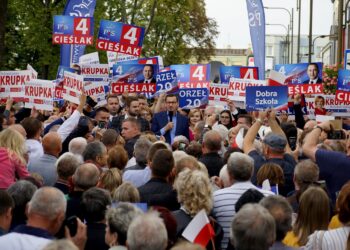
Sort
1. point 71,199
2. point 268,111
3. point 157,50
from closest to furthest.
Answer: point 71,199 → point 268,111 → point 157,50

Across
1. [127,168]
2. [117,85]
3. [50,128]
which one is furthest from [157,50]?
[127,168]

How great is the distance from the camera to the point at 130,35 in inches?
856

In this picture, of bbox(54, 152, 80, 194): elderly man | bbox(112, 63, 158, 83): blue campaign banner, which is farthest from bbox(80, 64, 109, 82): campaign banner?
bbox(54, 152, 80, 194): elderly man

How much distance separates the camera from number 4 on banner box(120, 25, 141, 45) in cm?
2167

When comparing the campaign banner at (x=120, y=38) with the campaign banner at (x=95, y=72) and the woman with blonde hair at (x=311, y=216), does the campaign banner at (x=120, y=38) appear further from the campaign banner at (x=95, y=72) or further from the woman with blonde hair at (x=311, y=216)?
the woman with blonde hair at (x=311, y=216)

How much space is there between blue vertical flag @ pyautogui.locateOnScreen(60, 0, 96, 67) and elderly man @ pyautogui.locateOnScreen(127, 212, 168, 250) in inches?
789

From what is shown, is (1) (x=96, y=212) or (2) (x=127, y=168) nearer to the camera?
(1) (x=96, y=212)

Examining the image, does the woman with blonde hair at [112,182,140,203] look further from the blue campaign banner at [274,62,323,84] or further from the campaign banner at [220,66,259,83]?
the blue campaign banner at [274,62,323,84]

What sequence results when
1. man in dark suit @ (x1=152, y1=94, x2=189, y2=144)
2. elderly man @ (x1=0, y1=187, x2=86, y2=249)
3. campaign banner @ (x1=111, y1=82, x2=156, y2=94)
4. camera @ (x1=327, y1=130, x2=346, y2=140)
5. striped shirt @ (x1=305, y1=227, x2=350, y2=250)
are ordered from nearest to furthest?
elderly man @ (x1=0, y1=187, x2=86, y2=249), striped shirt @ (x1=305, y1=227, x2=350, y2=250), camera @ (x1=327, y1=130, x2=346, y2=140), man in dark suit @ (x1=152, y1=94, x2=189, y2=144), campaign banner @ (x1=111, y1=82, x2=156, y2=94)

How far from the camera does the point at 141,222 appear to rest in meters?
6.16

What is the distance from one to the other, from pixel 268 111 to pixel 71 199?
188 inches

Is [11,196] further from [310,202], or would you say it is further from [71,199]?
[310,202]

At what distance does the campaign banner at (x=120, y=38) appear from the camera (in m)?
21.7

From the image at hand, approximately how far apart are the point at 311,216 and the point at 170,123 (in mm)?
7942
